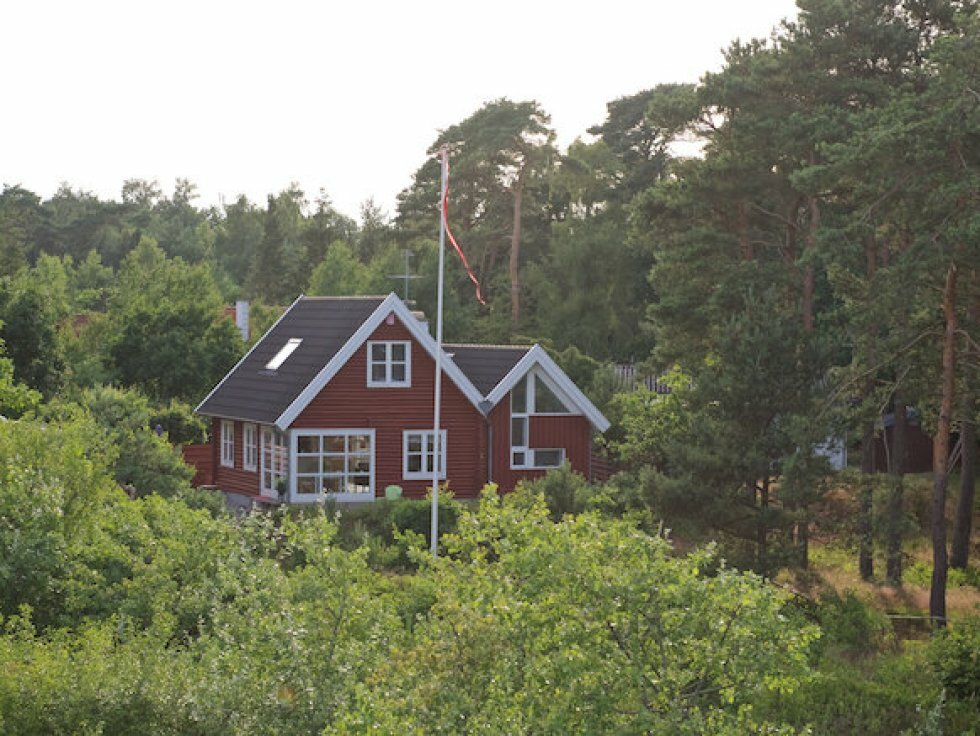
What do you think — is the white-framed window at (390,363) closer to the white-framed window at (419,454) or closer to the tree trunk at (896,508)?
the white-framed window at (419,454)

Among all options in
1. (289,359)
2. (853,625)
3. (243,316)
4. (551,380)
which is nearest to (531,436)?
(551,380)

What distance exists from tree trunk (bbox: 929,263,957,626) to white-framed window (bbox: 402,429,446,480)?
1525cm

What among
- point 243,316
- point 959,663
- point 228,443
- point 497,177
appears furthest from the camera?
point 497,177

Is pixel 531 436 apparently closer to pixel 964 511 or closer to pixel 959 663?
pixel 964 511

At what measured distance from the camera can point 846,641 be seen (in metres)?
27.7

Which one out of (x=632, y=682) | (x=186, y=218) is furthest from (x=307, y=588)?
(x=186, y=218)

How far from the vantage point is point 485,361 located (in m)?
43.6

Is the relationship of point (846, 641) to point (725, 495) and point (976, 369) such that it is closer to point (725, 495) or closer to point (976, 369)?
point (725, 495)

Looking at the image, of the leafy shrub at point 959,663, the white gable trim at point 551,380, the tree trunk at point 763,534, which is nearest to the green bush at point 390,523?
the white gable trim at point 551,380

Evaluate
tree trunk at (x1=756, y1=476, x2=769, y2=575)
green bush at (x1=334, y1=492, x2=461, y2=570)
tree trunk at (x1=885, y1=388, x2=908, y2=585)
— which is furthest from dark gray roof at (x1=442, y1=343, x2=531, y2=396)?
tree trunk at (x1=756, y1=476, x2=769, y2=575)

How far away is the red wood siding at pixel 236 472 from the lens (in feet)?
139

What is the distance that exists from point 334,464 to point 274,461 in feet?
5.44

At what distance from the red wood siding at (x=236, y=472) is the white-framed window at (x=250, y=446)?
98 millimetres

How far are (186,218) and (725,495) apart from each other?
153 meters
